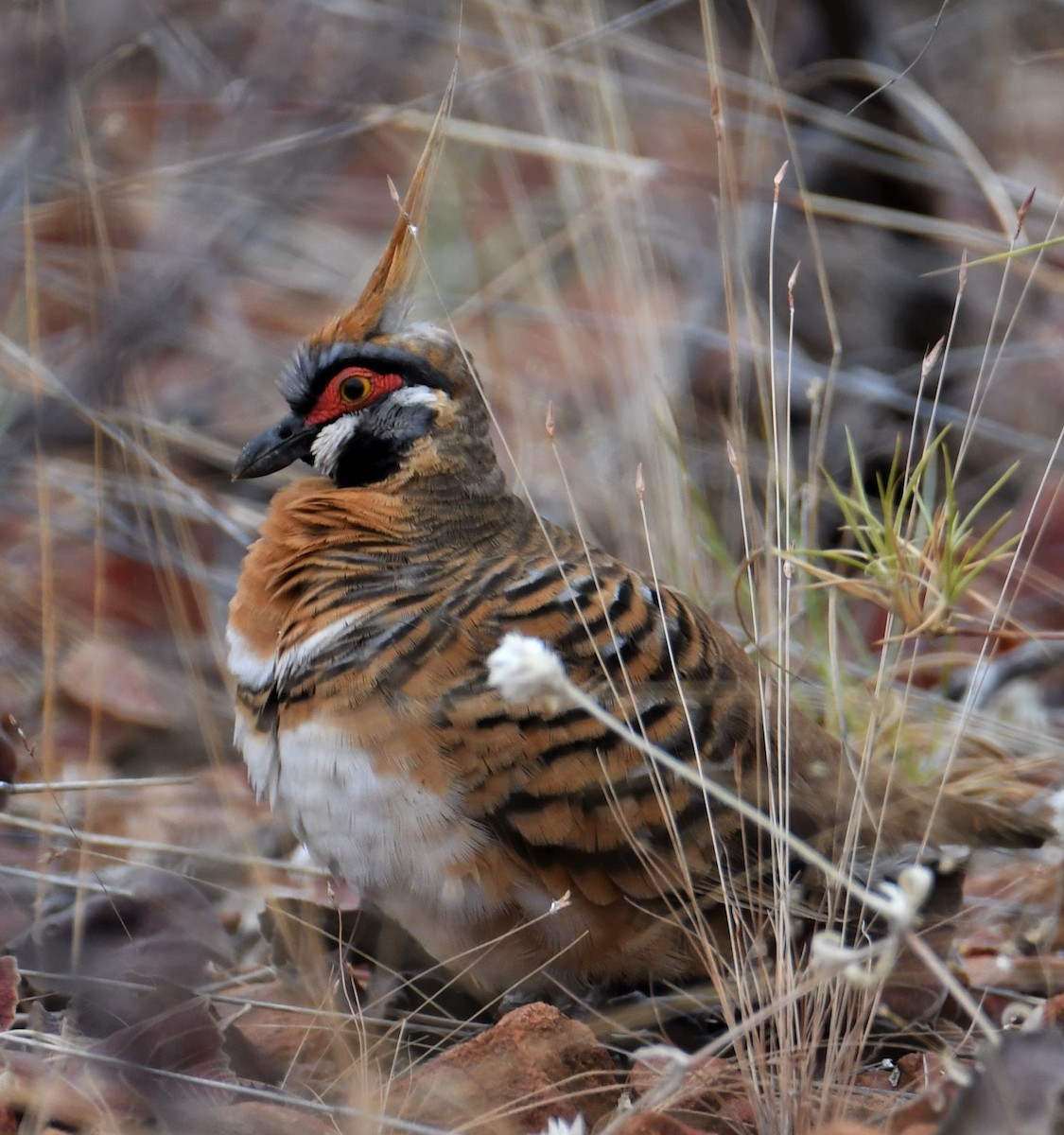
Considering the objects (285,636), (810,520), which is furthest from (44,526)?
(810,520)

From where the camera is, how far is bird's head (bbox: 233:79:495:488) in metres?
2.90

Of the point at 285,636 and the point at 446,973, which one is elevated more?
Result: the point at 285,636

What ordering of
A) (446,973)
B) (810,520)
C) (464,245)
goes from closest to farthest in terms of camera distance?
(446,973) < (810,520) < (464,245)

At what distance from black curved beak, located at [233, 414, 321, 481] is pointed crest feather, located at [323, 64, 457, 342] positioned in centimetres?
21

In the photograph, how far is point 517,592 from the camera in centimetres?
272

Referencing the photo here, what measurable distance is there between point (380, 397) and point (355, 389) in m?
0.06

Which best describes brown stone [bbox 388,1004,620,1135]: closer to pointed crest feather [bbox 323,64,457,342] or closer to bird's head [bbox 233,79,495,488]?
bird's head [bbox 233,79,495,488]

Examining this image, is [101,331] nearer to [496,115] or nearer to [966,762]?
[966,762]

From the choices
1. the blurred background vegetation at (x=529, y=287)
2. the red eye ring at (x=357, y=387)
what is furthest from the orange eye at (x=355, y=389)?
the blurred background vegetation at (x=529, y=287)

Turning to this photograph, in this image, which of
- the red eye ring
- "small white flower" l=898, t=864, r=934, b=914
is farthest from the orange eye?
"small white flower" l=898, t=864, r=934, b=914

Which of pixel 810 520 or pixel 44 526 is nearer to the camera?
pixel 44 526

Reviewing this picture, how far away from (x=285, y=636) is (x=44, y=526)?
59 centimetres

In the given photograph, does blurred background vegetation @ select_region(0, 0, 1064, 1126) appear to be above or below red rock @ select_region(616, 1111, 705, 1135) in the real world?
above

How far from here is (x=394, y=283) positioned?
289 centimetres
